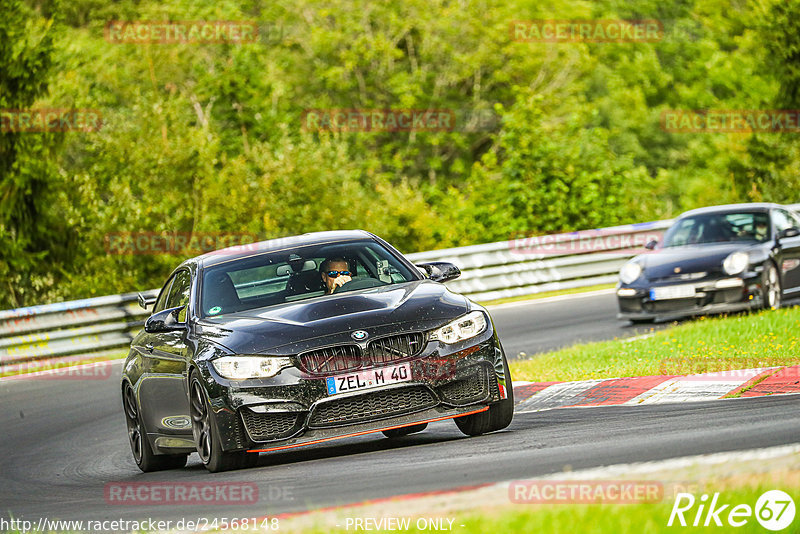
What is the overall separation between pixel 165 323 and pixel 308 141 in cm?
2264

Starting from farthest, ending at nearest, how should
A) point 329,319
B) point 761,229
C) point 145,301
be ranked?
point 761,229 < point 145,301 < point 329,319

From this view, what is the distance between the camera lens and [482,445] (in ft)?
25.3

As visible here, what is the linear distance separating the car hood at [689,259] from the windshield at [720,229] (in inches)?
12.4

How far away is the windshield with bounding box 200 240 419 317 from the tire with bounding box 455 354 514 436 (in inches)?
44.9

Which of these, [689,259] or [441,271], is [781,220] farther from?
[441,271]

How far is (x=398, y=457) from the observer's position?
7664 mm

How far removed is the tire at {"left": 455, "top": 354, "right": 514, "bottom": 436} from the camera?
827 cm

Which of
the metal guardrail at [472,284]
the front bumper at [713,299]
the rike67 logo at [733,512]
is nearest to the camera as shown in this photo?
the rike67 logo at [733,512]

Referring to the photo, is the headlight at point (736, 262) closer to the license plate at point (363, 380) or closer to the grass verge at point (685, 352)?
the grass verge at point (685, 352)

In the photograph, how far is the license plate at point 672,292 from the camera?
1570 cm

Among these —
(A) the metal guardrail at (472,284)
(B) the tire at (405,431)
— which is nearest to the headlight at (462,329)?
(B) the tire at (405,431)

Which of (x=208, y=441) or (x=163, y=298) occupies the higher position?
(x=163, y=298)

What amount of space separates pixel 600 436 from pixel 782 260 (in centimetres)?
977

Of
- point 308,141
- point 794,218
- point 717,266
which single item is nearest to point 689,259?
point 717,266
